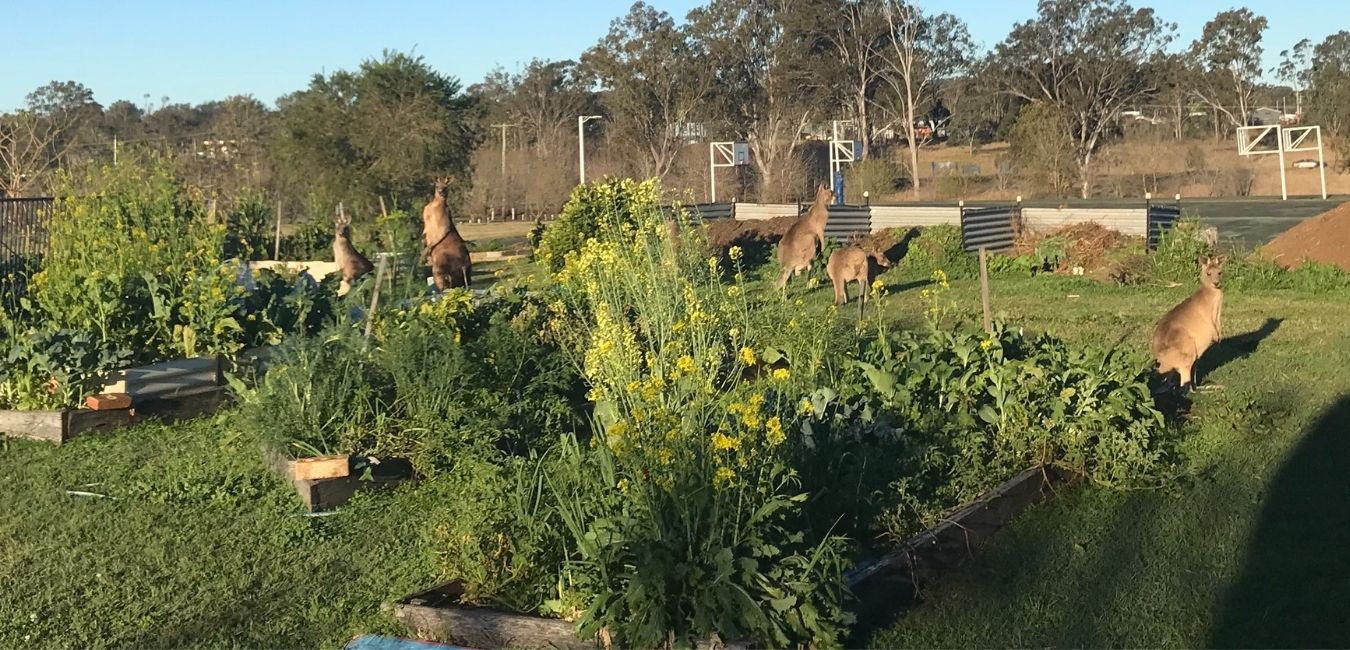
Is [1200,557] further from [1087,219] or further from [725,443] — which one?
[1087,219]

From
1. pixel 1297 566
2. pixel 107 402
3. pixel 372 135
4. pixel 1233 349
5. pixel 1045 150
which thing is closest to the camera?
pixel 1297 566

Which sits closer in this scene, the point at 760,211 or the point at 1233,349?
the point at 1233,349

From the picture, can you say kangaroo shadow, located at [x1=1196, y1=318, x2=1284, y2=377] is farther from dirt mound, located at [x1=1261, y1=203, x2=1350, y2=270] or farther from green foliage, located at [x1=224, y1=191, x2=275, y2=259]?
green foliage, located at [x1=224, y1=191, x2=275, y2=259]

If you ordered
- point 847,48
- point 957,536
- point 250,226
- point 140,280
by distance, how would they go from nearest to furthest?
→ point 957,536 → point 140,280 → point 250,226 → point 847,48

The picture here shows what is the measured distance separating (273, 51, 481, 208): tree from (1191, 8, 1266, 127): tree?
47252mm

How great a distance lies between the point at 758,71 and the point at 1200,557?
2520 inches

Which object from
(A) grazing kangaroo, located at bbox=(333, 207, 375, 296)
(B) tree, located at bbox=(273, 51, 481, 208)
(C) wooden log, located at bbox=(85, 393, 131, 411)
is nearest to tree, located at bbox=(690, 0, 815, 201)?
(B) tree, located at bbox=(273, 51, 481, 208)

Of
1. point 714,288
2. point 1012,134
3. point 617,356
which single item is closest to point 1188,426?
point 714,288

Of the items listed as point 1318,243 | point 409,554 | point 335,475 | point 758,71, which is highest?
point 758,71

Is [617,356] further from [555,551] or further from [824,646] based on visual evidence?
[824,646]

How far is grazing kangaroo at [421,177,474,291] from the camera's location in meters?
15.7

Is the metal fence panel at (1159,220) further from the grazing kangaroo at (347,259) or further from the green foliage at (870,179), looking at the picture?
the green foliage at (870,179)

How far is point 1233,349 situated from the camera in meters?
12.9

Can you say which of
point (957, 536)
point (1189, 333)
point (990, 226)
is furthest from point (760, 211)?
point (957, 536)
